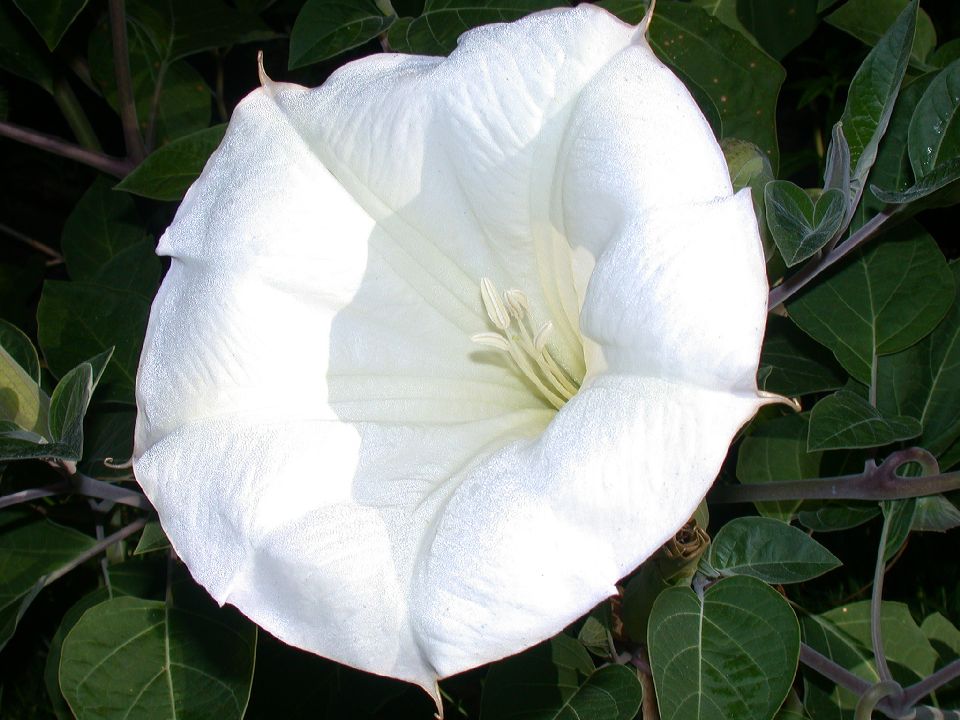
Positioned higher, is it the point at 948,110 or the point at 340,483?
the point at 948,110

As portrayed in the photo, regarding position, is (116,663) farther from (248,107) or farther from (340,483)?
(248,107)

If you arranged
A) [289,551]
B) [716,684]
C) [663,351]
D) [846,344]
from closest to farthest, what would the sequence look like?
[663,351]
[289,551]
[716,684]
[846,344]

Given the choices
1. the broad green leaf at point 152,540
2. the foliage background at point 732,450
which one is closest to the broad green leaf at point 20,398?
the foliage background at point 732,450

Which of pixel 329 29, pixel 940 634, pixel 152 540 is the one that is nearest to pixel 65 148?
pixel 329 29

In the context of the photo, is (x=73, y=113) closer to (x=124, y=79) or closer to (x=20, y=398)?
(x=124, y=79)

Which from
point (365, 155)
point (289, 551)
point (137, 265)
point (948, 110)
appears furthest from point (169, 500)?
point (948, 110)

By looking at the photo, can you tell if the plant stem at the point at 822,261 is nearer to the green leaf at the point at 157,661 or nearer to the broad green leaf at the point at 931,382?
the broad green leaf at the point at 931,382
